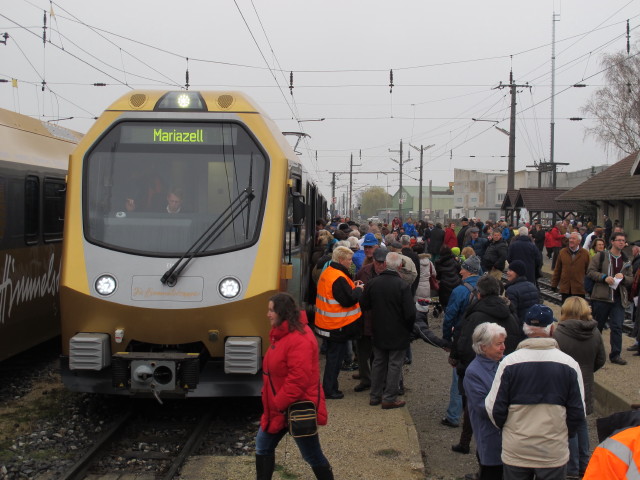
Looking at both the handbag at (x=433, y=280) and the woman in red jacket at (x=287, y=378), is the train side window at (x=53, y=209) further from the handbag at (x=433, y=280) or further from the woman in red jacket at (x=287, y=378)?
the woman in red jacket at (x=287, y=378)

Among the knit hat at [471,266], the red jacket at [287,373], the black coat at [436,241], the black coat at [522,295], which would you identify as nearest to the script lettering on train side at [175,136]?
the knit hat at [471,266]

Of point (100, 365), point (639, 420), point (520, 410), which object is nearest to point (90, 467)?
point (100, 365)

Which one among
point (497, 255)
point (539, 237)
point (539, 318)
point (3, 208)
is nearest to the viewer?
point (539, 318)

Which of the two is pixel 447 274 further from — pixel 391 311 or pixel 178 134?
pixel 178 134

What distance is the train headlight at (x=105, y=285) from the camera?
22.8 feet

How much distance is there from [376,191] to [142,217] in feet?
Result: 478

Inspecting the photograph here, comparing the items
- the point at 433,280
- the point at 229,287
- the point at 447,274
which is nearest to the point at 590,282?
the point at 447,274

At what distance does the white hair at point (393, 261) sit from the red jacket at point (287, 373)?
2.87 meters

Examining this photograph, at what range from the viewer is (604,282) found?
9891 millimetres

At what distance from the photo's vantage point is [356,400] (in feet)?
27.0

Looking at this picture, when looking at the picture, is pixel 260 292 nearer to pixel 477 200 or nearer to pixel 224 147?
pixel 224 147

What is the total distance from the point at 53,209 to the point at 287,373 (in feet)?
20.7

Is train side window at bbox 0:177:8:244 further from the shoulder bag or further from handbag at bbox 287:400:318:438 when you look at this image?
the shoulder bag

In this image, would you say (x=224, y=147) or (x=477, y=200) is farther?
(x=477, y=200)
